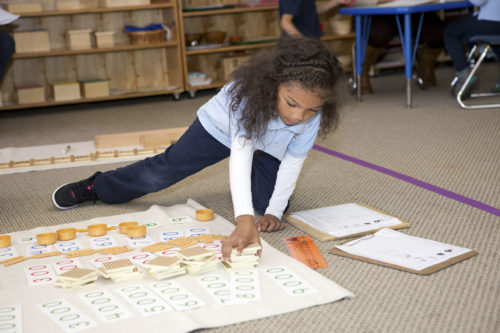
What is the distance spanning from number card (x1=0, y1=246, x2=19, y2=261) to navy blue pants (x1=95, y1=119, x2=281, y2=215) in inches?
17.6

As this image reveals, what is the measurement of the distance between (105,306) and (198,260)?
0.25 m

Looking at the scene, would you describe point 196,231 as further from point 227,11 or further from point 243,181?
point 227,11

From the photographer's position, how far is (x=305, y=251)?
5.18 feet

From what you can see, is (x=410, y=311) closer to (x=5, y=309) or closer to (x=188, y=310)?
(x=188, y=310)

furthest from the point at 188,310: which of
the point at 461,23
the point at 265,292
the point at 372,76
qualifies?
the point at 372,76

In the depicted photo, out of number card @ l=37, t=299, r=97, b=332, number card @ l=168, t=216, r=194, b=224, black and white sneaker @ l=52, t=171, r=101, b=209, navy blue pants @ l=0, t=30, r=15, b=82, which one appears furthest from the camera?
navy blue pants @ l=0, t=30, r=15, b=82

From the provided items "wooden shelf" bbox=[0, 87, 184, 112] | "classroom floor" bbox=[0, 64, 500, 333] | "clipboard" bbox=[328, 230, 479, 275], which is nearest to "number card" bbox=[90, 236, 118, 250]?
"classroom floor" bbox=[0, 64, 500, 333]

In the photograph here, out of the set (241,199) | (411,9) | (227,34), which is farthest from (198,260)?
(227,34)

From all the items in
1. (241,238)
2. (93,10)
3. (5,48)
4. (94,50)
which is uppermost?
(93,10)

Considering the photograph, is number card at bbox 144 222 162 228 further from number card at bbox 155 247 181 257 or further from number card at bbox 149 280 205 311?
number card at bbox 149 280 205 311

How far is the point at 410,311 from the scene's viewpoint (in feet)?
4.05

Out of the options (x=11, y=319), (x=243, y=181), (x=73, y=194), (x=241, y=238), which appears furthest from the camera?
(x=73, y=194)

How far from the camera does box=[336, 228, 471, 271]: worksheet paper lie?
4.79 ft

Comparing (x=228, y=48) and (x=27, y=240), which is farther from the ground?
(x=228, y=48)
